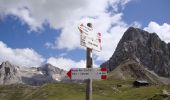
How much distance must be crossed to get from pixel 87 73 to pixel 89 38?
1505 millimetres

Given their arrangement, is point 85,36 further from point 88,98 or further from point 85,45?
point 88,98

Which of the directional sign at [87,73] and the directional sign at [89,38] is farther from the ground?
the directional sign at [89,38]

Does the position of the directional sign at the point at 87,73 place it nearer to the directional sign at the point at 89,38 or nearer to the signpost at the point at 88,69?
the signpost at the point at 88,69

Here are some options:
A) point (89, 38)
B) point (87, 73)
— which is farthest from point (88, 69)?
point (89, 38)

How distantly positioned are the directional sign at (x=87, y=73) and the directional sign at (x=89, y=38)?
0.99m

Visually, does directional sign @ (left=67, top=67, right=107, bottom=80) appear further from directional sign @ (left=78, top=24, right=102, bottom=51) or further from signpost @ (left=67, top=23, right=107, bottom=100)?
directional sign @ (left=78, top=24, right=102, bottom=51)

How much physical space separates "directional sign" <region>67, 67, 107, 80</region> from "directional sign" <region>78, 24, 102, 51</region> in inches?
39.1

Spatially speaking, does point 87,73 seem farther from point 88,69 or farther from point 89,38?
point 89,38

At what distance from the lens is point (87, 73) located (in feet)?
49.4

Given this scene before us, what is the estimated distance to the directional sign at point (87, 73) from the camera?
49.1ft

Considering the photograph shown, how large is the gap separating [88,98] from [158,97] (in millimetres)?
96711

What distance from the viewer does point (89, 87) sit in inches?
578

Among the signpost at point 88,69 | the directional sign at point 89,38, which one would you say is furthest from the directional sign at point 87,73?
the directional sign at point 89,38

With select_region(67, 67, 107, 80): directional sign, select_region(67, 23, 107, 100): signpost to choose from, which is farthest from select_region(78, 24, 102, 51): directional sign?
select_region(67, 67, 107, 80): directional sign
